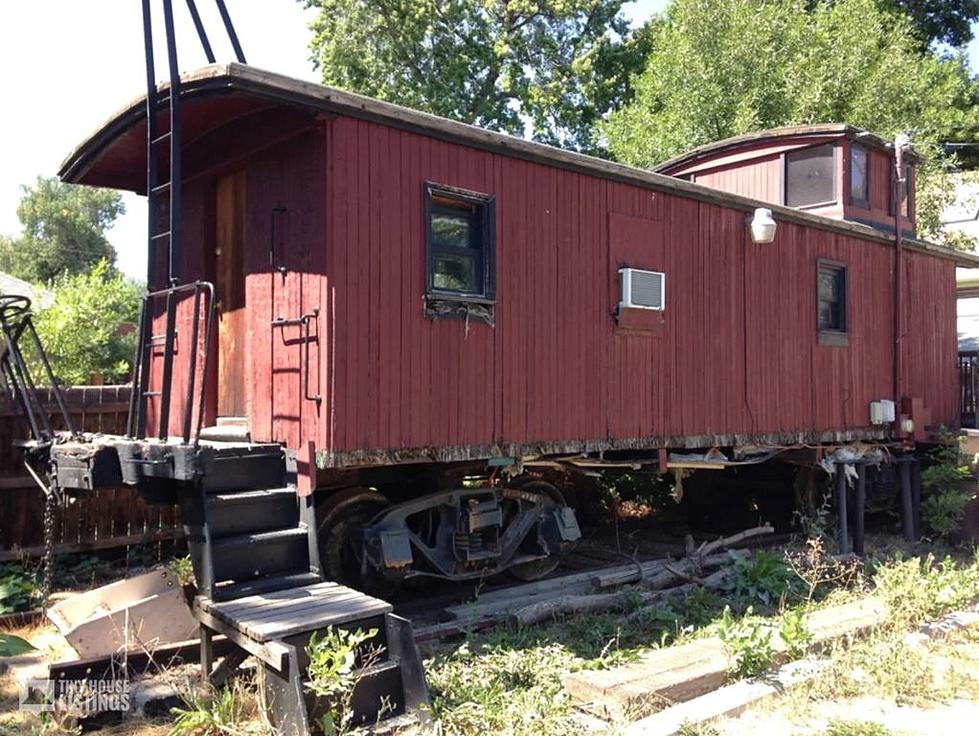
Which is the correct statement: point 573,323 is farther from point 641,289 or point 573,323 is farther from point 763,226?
point 763,226

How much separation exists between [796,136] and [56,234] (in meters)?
37.6

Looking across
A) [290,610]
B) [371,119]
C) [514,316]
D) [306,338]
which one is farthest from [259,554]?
[371,119]

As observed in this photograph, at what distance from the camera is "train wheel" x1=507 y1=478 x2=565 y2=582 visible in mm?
7520

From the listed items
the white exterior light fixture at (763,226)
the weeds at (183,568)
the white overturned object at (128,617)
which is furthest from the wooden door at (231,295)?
the white exterior light fixture at (763,226)

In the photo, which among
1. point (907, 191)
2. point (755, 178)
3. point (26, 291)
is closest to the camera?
point (755, 178)

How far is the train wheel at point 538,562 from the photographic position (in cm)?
752

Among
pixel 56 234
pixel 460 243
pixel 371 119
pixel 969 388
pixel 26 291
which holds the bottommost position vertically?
pixel 969 388

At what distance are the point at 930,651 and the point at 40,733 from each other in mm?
5685

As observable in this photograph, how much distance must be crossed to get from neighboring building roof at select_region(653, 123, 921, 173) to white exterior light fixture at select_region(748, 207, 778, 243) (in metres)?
2.88

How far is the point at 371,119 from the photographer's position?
579 cm

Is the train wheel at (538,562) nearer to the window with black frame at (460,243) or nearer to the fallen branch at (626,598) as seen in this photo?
the fallen branch at (626,598)

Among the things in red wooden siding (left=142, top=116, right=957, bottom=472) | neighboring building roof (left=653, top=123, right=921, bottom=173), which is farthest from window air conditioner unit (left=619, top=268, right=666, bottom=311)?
neighboring building roof (left=653, top=123, right=921, bottom=173)

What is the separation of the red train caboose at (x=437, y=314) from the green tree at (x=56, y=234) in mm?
34446

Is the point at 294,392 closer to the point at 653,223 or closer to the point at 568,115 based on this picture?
the point at 653,223
